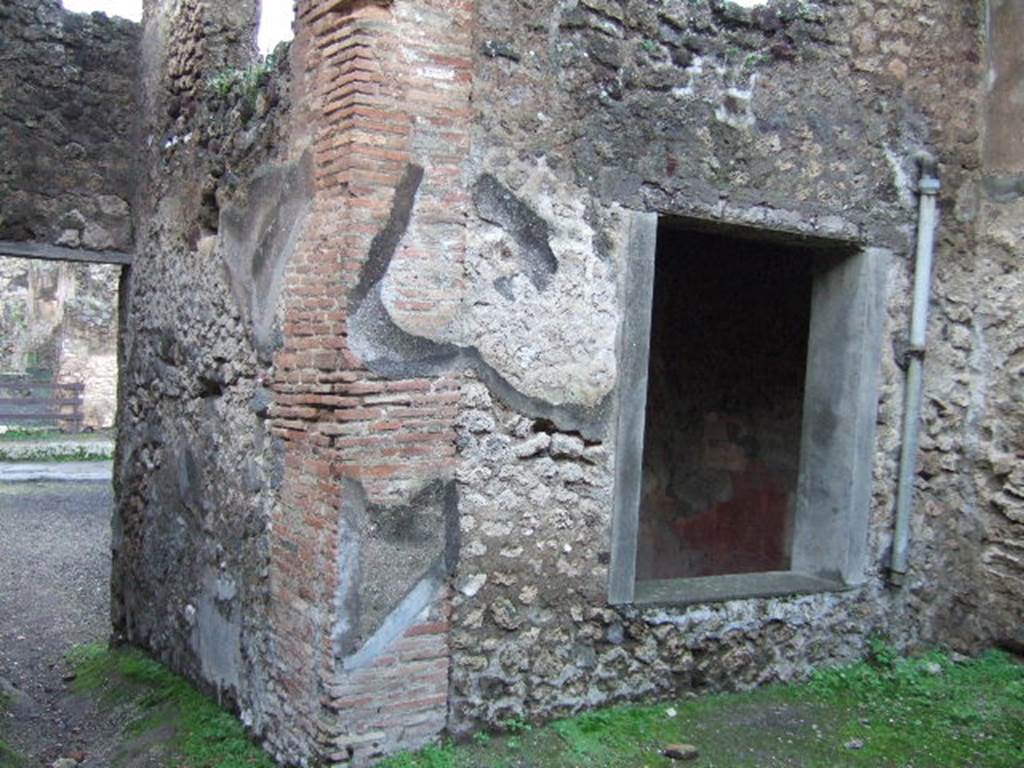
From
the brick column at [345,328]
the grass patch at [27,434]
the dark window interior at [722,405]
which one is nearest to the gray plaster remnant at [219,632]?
the brick column at [345,328]

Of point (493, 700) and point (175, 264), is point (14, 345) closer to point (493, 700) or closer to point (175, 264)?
point (175, 264)

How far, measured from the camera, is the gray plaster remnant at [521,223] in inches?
157

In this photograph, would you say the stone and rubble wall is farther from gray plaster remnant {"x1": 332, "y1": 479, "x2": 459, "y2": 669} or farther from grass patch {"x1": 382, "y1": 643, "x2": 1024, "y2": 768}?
grass patch {"x1": 382, "y1": 643, "x2": 1024, "y2": 768}

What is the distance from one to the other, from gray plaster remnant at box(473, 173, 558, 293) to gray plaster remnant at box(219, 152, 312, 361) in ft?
2.30

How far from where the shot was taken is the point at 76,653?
21.2 feet

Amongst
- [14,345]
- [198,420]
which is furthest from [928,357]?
[14,345]

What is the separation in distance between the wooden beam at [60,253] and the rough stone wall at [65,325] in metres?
13.1

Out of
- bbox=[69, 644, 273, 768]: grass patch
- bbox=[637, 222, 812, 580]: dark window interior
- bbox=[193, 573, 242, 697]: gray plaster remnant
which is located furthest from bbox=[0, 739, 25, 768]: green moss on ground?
bbox=[637, 222, 812, 580]: dark window interior

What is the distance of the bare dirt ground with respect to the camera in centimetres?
522

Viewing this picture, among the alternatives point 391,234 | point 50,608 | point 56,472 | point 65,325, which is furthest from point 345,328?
point 65,325

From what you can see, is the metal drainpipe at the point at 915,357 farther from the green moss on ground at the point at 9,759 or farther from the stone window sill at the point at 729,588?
the green moss on ground at the point at 9,759

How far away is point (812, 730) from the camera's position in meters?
4.39

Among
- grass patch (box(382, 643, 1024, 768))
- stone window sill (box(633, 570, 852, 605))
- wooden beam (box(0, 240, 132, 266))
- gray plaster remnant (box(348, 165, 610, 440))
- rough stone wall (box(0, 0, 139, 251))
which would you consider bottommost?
grass patch (box(382, 643, 1024, 768))

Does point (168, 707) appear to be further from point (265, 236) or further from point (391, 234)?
point (391, 234)
